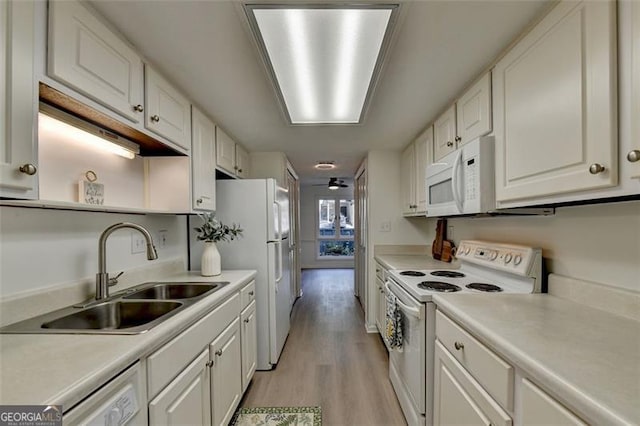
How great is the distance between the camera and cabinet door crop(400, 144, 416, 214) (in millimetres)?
2887

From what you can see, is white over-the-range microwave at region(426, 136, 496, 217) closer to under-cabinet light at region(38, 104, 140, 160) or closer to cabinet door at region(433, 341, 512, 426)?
cabinet door at region(433, 341, 512, 426)

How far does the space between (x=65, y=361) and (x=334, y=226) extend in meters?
6.96

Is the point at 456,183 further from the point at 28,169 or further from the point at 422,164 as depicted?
the point at 28,169

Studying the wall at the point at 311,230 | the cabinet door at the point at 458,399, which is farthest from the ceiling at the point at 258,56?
the wall at the point at 311,230

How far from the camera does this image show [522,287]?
4.99 feet

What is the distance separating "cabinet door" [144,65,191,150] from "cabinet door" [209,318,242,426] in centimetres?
120

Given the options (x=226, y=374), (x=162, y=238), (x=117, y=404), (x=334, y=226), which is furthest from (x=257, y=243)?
(x=334, y=226)

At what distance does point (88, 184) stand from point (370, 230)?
262 centimetres

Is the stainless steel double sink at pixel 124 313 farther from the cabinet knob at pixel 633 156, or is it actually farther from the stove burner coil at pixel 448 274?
the cabinet knob at pixel 633 156

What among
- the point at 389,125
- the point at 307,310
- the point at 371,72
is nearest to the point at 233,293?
the point at 371,72

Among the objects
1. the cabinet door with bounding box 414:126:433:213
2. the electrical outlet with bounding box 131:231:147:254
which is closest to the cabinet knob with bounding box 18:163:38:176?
the electrical outlet with bounding box 131:231:147:254

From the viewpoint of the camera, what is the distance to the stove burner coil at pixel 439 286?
1595 mm

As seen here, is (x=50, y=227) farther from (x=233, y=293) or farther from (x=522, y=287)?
(x=522, y=287)

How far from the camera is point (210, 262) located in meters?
2.12
